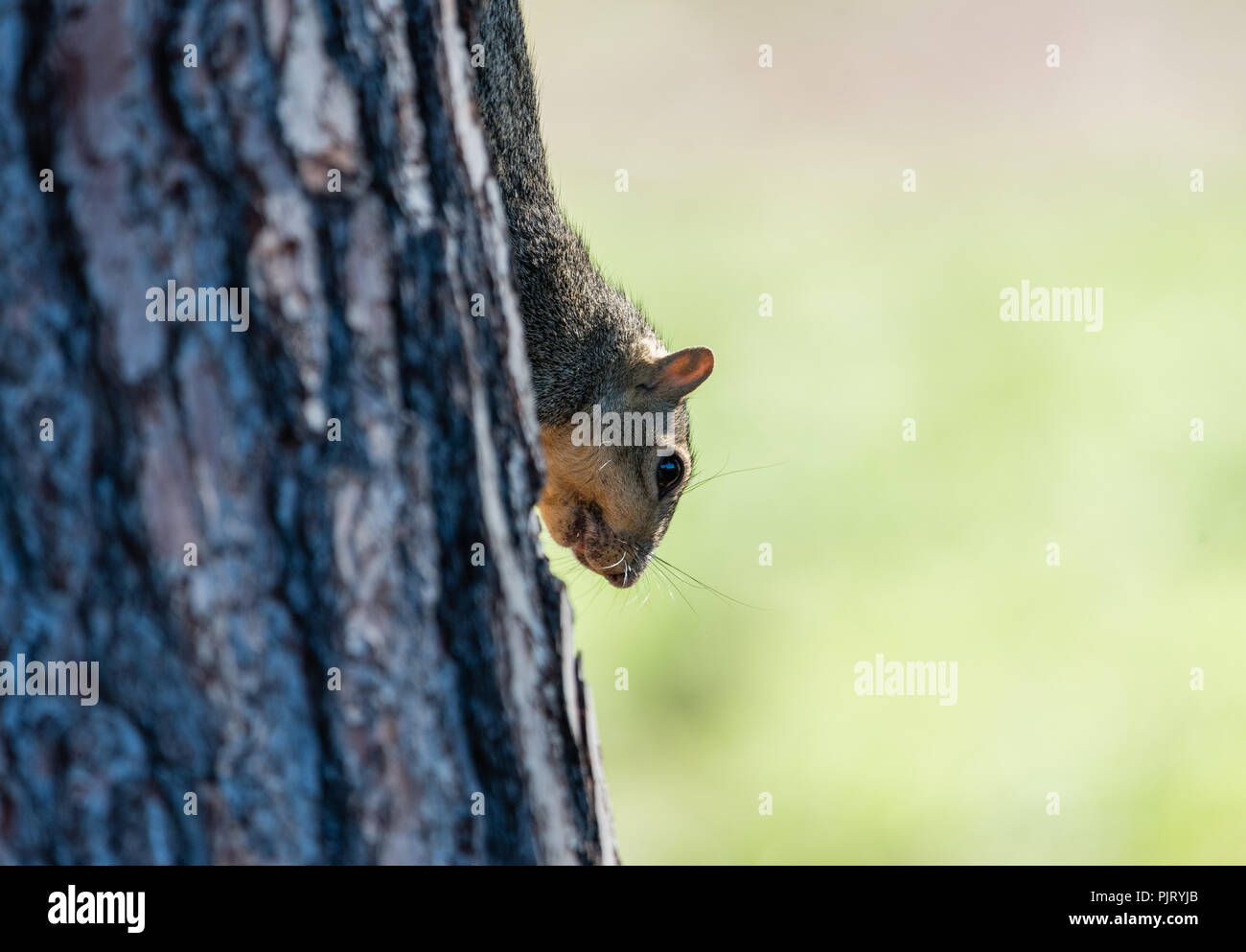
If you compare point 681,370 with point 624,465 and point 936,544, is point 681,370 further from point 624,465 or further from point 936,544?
point 936,544

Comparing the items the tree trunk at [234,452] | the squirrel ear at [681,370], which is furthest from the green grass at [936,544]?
the tree trunk at [234,452]

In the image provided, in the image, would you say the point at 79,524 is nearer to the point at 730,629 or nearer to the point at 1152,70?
the point at 730,629

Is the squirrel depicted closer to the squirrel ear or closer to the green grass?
the squirrel ear

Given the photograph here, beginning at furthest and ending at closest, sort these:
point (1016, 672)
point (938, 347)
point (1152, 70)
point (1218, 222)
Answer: point (1152, 70), point (1218, 222), point (938, 347), point (1016, 672)

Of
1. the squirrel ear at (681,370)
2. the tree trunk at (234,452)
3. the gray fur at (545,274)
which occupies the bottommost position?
the tree trunk at (234,452)

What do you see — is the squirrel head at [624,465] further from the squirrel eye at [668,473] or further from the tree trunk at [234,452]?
the tree trunk at [234,452]

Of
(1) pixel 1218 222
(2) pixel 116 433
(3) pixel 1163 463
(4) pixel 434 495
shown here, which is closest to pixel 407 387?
(4) pixel 434 495
